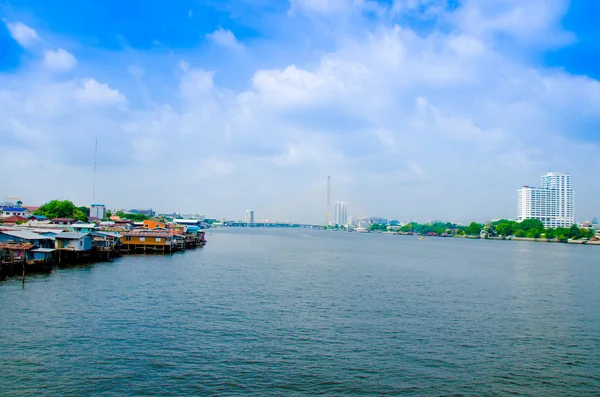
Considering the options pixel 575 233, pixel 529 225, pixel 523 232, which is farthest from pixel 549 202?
pixel 575 233

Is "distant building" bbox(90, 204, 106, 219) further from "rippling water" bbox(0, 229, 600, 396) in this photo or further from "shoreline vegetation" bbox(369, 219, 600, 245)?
"shoreline vegetation" bbox(369, 219, 600, 245)

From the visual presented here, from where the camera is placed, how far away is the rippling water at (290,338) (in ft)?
39.0

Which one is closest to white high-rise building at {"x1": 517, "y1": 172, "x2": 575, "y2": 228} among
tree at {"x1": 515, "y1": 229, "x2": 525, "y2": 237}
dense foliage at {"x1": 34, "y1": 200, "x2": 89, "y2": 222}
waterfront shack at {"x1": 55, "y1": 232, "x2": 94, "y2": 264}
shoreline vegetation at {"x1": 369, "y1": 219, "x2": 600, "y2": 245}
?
A: shoreline vegetation at {"x1": 369, "y1": 219, "x2": 600, "y2": 245}

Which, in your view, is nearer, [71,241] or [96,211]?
[71,241]

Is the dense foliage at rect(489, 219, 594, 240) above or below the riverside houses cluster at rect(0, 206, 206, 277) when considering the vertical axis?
above

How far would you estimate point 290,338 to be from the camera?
1564cm

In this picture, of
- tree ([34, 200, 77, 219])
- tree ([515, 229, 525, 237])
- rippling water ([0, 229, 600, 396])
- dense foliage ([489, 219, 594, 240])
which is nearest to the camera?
rippling water ([0, 229, 600, 396])

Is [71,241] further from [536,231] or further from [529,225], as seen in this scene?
[529,225]

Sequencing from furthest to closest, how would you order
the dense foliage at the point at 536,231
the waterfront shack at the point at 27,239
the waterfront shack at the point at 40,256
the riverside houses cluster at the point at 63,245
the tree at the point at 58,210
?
the dense foliage at the point at 536,231 < the tree at the point at 58,210 < the waterfront shack at the point at 27,239 < the waterfront shack at the point at 40,256 < the riverside houses cluster at the point at 63,245

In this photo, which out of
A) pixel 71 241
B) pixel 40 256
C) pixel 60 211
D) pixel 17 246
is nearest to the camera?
pixel 17 246

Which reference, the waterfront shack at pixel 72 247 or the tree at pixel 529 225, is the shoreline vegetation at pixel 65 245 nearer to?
the waterfront shack at pixel 72 247

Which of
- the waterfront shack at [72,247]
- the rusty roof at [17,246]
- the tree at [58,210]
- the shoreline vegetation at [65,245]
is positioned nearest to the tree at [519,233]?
the shoreline vegetation at [65,245]

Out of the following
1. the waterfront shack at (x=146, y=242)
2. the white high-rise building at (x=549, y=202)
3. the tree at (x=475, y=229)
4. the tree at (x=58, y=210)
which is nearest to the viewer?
the waterfront shack at (x=146, y=242)

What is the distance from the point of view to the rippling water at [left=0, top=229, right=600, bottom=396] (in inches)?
468
